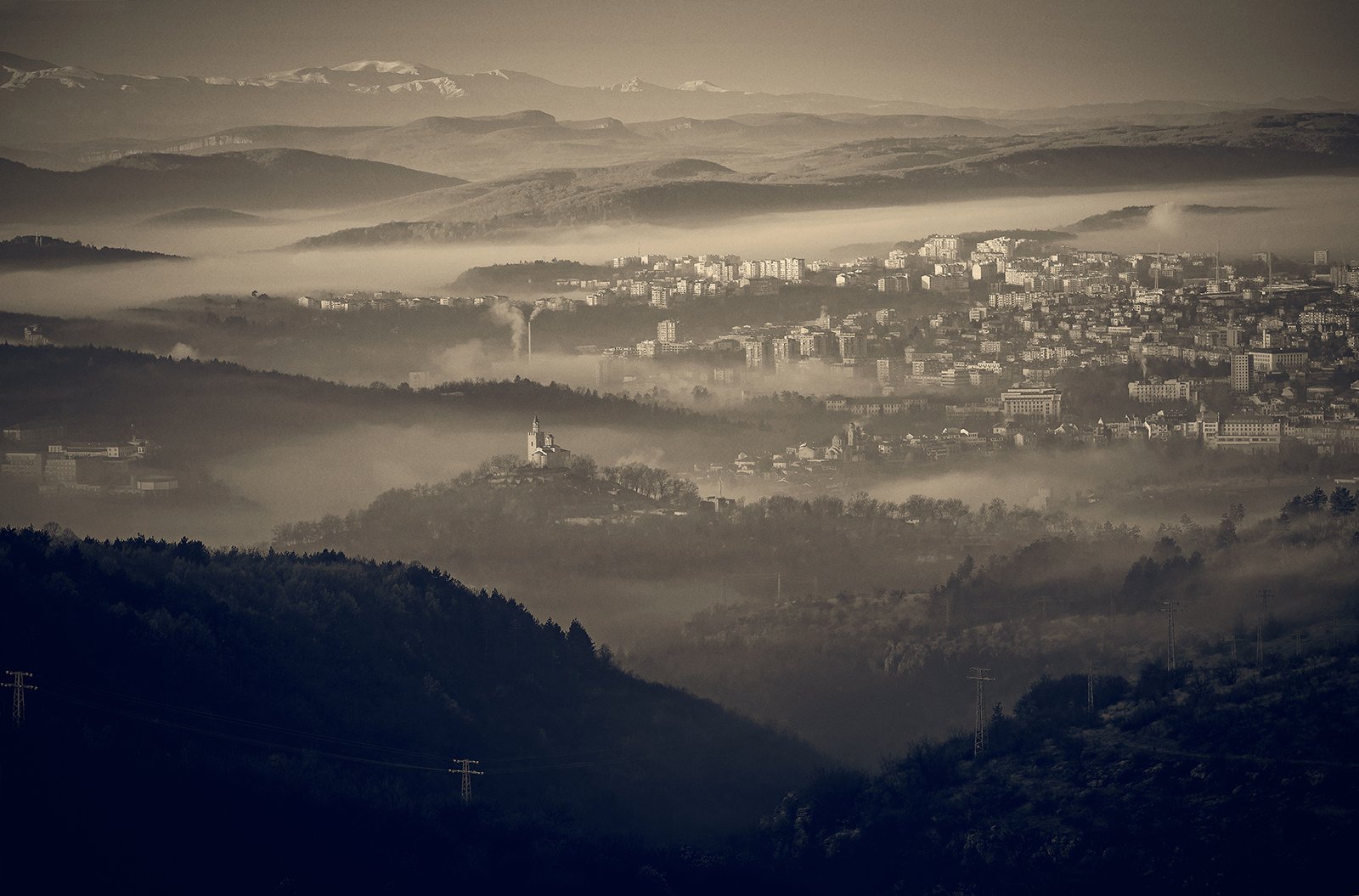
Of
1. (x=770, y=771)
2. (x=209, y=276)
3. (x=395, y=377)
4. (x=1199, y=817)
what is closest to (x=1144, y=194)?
(x=395, y=377)

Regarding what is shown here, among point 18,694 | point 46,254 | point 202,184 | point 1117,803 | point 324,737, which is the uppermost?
point 202,184

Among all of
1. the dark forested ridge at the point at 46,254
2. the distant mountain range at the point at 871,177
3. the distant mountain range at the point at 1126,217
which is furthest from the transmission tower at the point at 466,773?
the distant mountain range at the point at 871,177

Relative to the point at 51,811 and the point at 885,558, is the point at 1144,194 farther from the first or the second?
the point at 51,811

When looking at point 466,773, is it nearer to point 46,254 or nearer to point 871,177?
point 46,254

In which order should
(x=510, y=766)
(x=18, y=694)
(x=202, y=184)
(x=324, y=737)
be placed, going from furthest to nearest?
(x=202, y=184) < (x=510, y=766) < (x=324, y=737) < (x=18, y=694)

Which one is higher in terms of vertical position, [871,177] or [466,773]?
[871,177]

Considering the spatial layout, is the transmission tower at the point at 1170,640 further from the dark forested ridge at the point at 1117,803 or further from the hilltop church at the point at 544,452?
the hilltop church at the point at 544,452

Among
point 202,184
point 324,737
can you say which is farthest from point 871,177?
point 324,737
